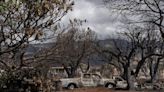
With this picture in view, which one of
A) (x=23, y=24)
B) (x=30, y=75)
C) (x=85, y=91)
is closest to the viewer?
(x=23, y=24)

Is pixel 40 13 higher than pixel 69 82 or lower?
higher

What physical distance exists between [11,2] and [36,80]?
11.5 meters

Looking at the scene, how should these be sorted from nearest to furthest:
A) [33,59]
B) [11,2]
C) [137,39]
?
[11,2]
[33,59]
[137,39]

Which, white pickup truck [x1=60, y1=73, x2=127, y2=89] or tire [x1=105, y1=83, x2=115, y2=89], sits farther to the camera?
tire [x1=105, y1=83, x2=115, y2=89]

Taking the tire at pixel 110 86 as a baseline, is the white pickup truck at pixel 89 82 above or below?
above

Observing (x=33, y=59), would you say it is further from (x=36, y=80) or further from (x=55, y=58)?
(x=36, y=80)

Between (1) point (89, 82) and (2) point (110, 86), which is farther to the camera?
(2) point (110, 86)

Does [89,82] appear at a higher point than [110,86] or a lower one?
higher

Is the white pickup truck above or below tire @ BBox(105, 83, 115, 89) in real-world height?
above

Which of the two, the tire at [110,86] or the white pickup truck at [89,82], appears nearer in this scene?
the white pickup truck at [89,82]

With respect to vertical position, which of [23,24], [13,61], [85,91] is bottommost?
[85,91]

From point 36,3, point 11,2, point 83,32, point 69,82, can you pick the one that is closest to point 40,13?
point 36,3

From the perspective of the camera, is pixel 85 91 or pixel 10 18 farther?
pixel 85 91

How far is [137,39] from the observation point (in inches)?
2251
